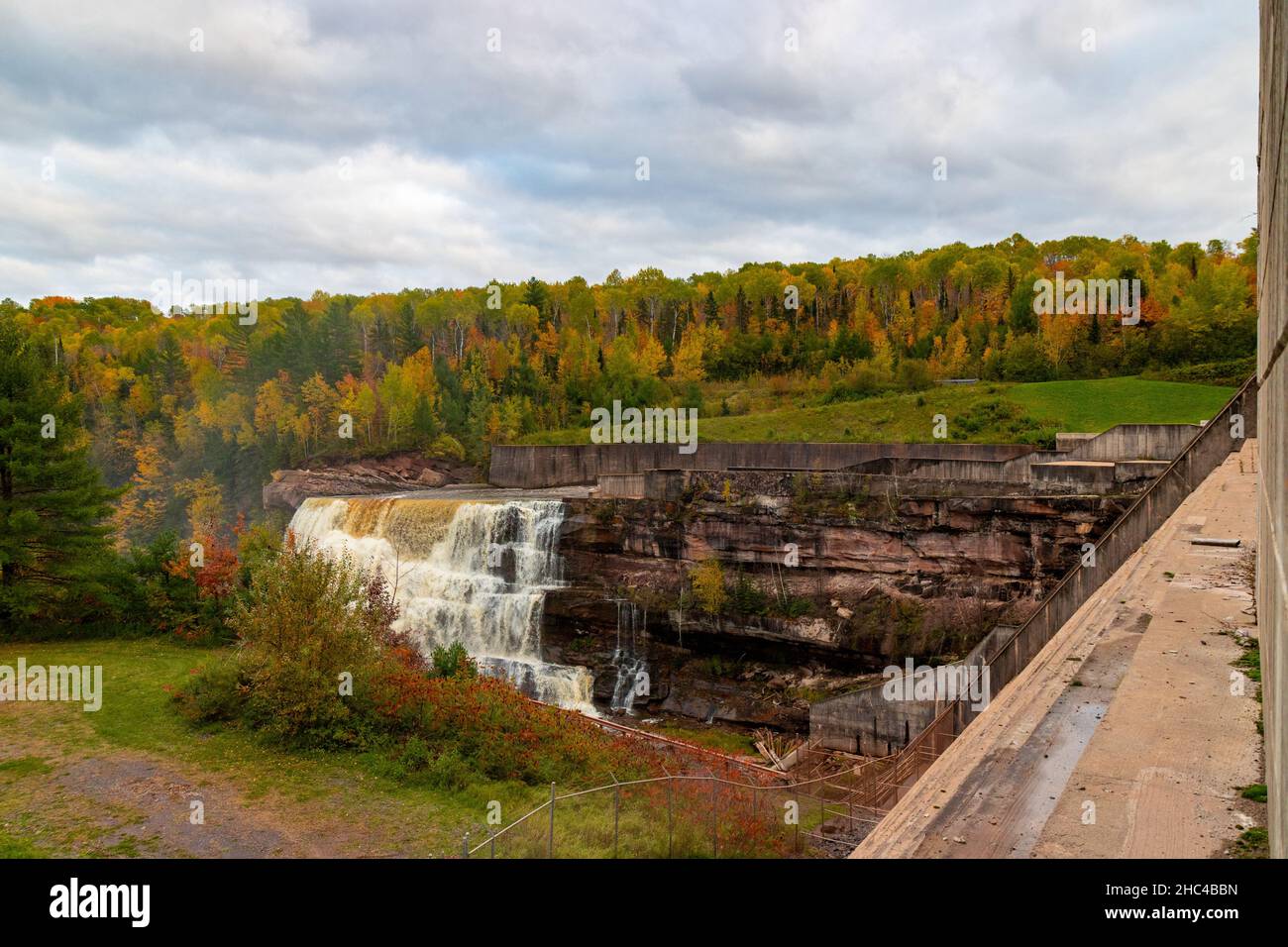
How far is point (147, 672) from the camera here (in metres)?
23.8

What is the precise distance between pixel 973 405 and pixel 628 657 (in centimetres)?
3049

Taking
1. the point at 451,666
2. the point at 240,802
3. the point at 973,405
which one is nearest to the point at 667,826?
the point at 240,802

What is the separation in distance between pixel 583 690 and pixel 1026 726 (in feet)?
81.4

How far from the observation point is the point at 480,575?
33.8 m

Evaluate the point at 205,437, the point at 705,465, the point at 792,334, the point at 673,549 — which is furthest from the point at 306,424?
the point at 792,334

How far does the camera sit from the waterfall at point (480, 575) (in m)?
31.8
